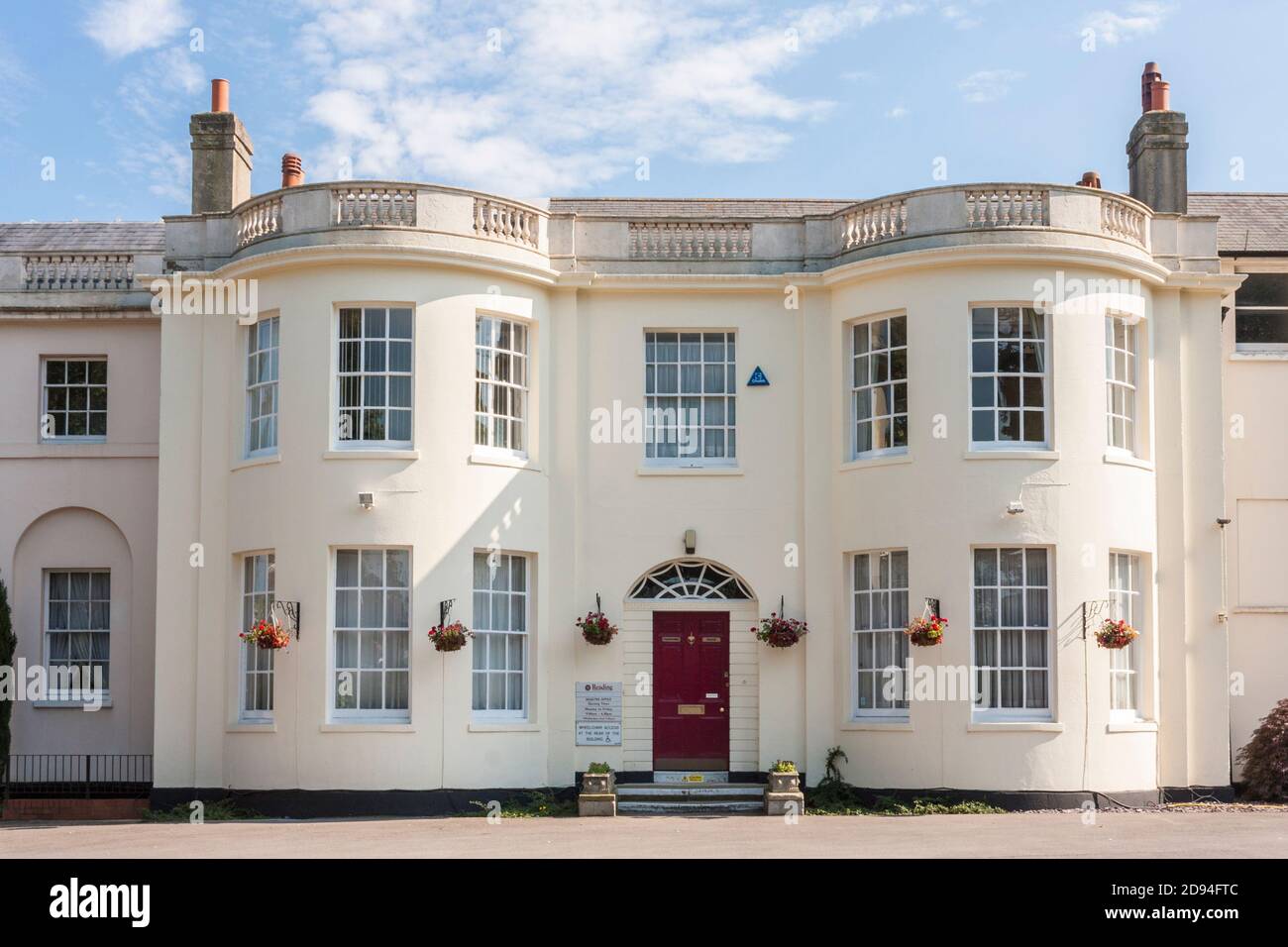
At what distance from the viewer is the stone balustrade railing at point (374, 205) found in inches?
814

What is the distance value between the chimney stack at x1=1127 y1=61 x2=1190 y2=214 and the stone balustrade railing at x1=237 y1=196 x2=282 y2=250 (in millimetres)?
12048

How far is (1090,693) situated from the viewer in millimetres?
20219

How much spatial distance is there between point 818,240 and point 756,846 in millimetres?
9026

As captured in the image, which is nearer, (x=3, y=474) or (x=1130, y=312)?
(x=1130, y=312)

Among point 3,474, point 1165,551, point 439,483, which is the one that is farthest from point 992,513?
point 3,474

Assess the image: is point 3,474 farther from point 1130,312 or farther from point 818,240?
point 1130,312

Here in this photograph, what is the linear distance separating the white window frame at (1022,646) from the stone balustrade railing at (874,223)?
4310mm

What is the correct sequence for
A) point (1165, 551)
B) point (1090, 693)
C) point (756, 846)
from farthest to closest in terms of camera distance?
point (1165, 551)
point (1090, 693)
point (756, 846)

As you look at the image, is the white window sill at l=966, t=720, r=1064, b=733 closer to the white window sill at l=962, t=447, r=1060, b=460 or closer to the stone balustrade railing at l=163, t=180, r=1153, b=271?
the white window sill at l=962, t=447, r=1060, b=460

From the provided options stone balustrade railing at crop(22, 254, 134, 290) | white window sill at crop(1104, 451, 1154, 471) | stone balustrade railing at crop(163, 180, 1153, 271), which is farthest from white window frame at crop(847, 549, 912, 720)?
stone balustrade railing at crop(22, 254, 134, 290)

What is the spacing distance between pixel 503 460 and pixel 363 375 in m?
2.09

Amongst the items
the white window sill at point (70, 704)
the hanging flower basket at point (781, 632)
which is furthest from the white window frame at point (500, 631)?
the white window sill at point (70, 704)

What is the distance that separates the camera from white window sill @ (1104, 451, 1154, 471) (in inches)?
817

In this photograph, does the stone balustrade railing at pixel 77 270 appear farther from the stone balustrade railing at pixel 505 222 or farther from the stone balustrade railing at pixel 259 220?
the stone balustrade railing at pixel 505 222
